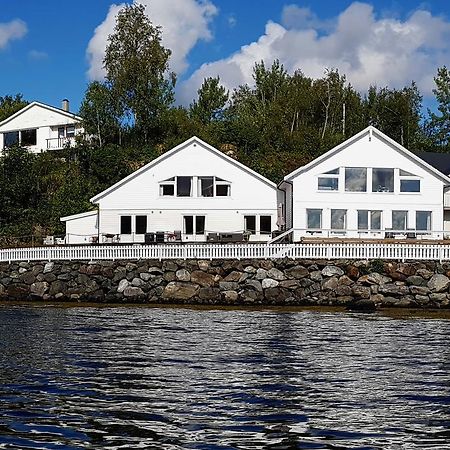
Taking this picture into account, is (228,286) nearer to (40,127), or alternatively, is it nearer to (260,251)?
(260,251)

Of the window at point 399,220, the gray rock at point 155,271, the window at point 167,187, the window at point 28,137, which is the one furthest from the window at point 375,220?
the window at point 28,137

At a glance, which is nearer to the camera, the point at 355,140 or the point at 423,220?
the point at 355,140

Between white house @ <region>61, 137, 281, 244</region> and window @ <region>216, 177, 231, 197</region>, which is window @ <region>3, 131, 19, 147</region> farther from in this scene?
window @ <region>216, 177, 231, 197</region>

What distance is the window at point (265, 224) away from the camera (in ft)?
167

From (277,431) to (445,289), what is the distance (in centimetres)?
2542

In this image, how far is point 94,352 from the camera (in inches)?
798

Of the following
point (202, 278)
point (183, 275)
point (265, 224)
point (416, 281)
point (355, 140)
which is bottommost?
point (416, 281)

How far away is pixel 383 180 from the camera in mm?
46500

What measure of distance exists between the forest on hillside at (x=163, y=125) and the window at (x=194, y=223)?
11639 millimetres

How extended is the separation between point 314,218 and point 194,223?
8.42m

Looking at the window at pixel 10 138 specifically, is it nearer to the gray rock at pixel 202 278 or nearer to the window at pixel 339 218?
the window at pixel 339 218

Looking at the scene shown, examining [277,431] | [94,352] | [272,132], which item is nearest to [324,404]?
[277,431]

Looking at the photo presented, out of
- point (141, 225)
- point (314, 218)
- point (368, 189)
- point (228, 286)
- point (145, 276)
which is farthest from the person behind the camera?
point (141, 225)

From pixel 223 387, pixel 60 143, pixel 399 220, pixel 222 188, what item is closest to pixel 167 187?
pixel 222 188
